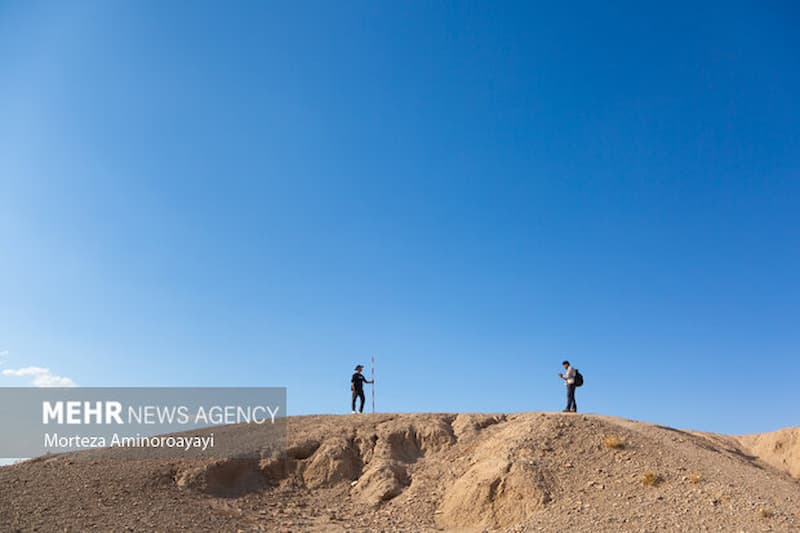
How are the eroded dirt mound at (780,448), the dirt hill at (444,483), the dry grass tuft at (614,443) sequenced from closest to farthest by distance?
the dirt hill at (444,483), the dry grass tuft at (614,443), the eroded dirt mound at (780,448)

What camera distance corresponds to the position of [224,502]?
16.0m

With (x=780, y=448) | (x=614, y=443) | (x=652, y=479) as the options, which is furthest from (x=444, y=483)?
(x=780, y=448)

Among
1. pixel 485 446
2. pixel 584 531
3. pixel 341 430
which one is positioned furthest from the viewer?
pixel 341 430

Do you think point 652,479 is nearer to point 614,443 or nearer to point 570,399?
point 614,443

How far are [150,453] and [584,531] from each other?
1248cm

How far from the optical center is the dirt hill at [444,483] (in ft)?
45.1

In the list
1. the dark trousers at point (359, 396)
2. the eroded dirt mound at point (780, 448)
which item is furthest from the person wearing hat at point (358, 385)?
the eroded dirt mound at point (780, 448)

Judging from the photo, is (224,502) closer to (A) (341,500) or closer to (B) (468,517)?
(A) (341,500)

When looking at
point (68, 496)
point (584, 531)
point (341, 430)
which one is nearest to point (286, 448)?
point (341, 430)

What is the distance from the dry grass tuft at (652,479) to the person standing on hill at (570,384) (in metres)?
4.76

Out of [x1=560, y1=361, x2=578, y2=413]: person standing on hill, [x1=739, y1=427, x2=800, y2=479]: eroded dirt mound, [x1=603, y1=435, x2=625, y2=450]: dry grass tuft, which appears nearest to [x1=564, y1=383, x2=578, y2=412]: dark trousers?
[x1=560, y1=361, x2=578, y2=413]: person standing on hill

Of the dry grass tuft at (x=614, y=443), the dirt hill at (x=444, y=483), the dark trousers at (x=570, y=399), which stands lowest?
the dirt hill at (x=444, y=483)

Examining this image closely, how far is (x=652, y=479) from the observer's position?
1466 centimetres

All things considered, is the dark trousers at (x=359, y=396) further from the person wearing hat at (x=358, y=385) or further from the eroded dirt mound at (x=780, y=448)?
the eroded dirt mound at (x=780, y=448)
